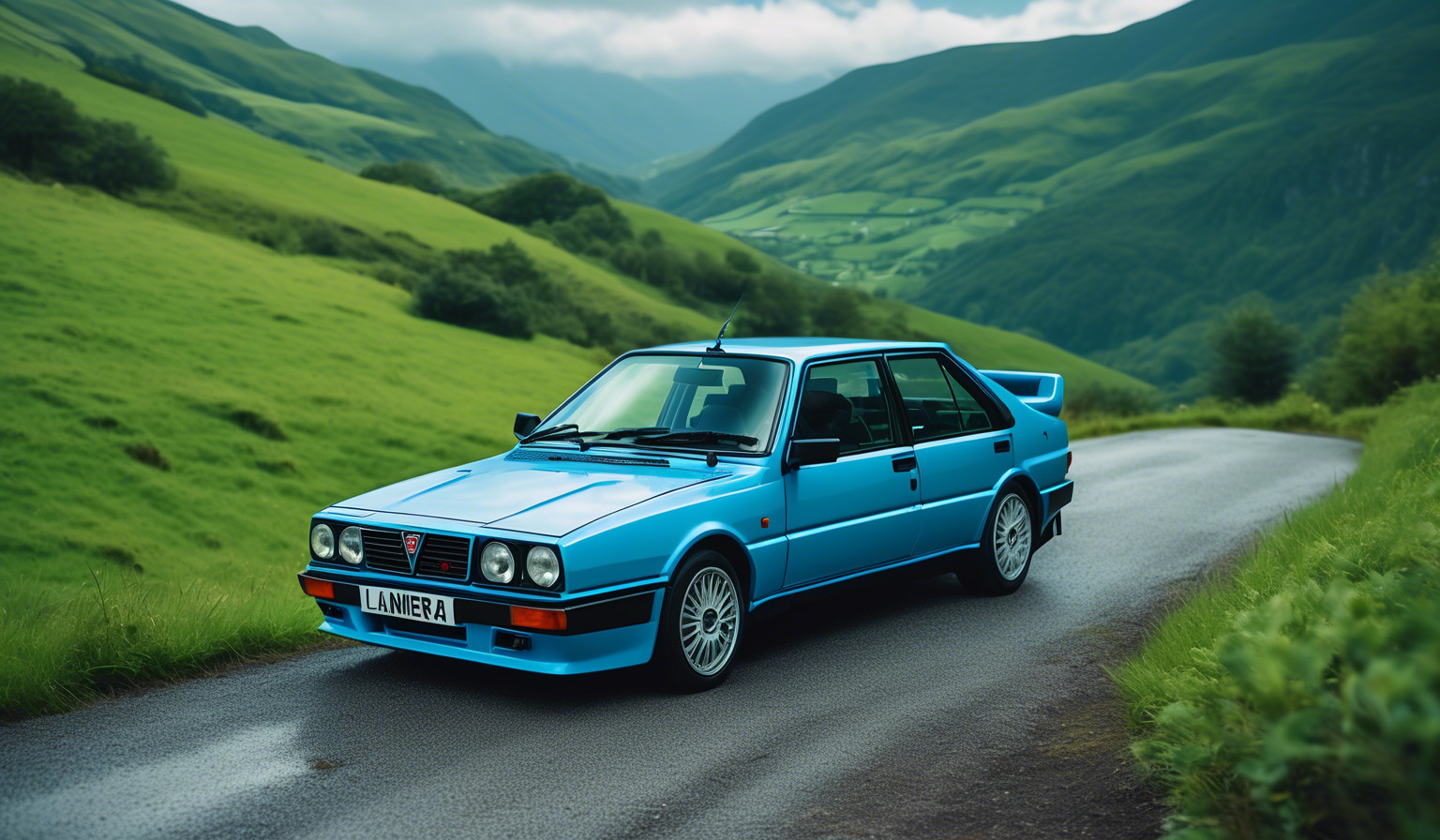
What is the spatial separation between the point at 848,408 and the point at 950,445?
0.93m

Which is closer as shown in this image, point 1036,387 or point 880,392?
point 880,392

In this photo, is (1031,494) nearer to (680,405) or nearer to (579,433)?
(680,405)

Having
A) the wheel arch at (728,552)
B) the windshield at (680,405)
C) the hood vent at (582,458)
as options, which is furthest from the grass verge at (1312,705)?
the hood vent at (582,458)

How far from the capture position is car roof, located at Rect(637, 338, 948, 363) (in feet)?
21.2

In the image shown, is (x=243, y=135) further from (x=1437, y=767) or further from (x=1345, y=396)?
(x=1437, y=767)

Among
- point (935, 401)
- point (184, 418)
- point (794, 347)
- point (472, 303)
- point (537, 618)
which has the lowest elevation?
point (184, 418)

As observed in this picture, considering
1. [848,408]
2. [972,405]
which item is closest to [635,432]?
[848,408]

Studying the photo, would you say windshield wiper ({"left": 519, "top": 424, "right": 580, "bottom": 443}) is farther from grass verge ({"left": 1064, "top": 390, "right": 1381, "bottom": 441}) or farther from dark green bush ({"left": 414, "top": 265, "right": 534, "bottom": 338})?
dark green bush ({"left": 414, "top": 265, "right": 534, "bottom": 338})

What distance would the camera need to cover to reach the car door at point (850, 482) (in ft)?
19.7

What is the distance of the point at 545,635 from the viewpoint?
16.2ft

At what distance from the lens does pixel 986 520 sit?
7.33 metres

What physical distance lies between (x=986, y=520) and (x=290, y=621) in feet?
13.8

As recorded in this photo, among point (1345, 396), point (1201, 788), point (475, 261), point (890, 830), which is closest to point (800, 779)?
point (890, 830)

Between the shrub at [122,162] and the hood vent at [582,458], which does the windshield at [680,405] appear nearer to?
the hood vent at [582,458]
